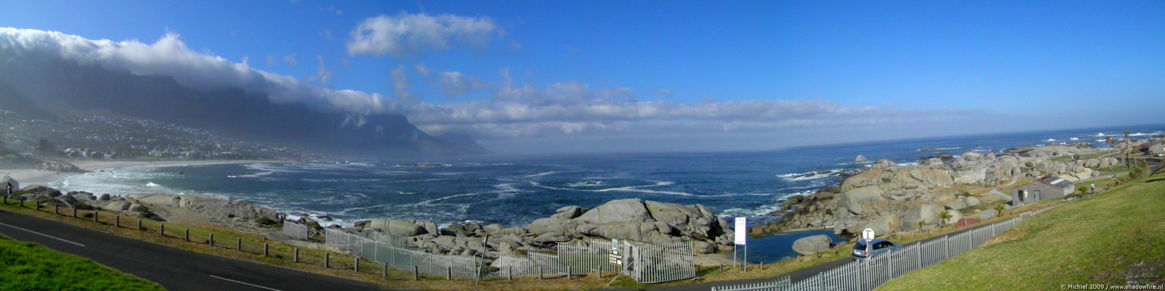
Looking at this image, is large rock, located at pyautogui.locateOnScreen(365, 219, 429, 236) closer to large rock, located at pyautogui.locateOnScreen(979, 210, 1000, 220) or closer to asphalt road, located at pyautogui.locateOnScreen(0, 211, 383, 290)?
asphalt road, located at pyautogui.locateOnScreen(0, 211, 383, 290)

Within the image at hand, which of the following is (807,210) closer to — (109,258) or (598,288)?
(598,288)

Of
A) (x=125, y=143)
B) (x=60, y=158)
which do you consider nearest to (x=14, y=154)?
(x=60, y=158)

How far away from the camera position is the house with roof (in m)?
49.0

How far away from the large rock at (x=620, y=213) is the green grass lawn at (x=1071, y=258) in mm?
27924

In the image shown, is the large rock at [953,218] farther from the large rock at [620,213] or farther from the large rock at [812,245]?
the large rock at [620,213]

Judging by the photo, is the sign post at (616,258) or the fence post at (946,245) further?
the sign post at (616,258)

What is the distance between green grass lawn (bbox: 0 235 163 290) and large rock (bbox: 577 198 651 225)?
107 ft

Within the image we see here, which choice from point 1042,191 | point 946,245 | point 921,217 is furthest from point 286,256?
point 1042,191

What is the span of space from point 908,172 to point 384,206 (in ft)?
226

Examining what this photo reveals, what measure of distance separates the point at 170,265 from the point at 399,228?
896 inches

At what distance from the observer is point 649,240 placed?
1674 inches

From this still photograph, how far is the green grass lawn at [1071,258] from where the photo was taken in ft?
36.2

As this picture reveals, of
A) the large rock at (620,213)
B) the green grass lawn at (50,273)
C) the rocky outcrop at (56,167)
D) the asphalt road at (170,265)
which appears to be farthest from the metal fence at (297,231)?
the rocky outcrop at (56,167)

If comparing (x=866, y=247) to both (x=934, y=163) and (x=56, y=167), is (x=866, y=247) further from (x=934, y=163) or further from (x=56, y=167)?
(x=56, y=167)
